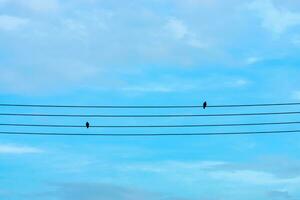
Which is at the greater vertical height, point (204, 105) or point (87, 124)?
point (204, 105)

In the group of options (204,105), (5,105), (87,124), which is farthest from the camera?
(87,124)

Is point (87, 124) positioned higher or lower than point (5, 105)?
lower

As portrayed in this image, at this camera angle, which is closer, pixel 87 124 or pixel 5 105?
→ pixel 5 105

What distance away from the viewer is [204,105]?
140ft

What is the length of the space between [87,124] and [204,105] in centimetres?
2928

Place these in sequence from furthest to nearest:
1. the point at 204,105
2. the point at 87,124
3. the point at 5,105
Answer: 1. the point at 87,124
2. the point at 204,105
3. the point at 5,105

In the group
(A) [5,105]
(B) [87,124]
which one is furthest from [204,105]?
(A) [5,105]

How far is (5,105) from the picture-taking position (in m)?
38.6

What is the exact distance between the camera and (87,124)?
1794 inches

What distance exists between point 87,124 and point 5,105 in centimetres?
1741

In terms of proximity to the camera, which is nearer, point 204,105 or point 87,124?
point 204,105

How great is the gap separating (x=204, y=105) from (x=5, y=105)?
145ft

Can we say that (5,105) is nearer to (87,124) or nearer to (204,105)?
(87,124)
